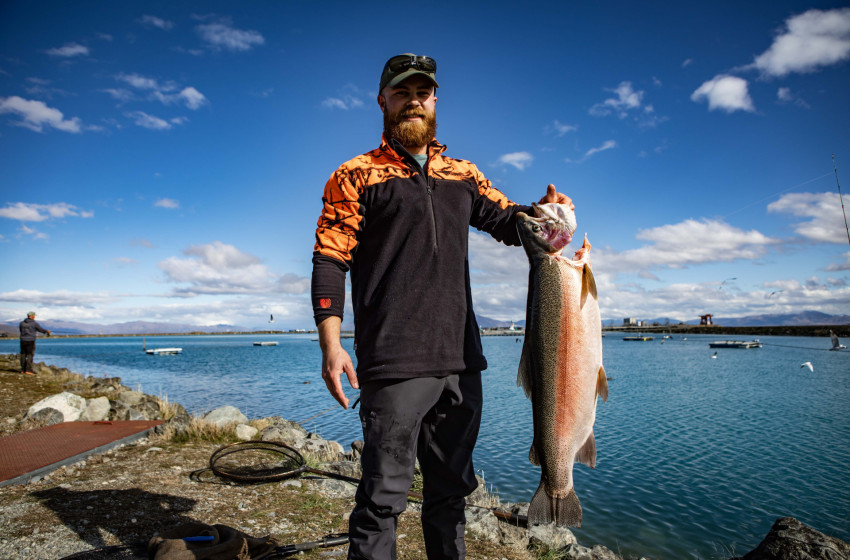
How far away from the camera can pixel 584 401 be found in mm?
2713

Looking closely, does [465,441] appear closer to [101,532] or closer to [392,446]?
[392,446]

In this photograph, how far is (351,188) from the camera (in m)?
2.74

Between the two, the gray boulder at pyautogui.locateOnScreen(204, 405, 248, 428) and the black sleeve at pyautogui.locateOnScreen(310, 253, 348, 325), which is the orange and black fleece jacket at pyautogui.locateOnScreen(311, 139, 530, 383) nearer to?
the black sleeve at pyautogui.locateOnScreen(310, 253, 348, 325)

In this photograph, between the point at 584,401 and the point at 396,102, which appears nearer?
the point at 584,401

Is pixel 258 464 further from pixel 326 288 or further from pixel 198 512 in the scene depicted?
pixel 326 288

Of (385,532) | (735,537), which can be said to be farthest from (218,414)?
(735,537)

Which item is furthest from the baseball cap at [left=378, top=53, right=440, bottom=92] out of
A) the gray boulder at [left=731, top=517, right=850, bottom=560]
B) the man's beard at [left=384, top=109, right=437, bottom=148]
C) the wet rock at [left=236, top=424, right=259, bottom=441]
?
the wet rock at [left=236, top=424, right=259, bottom=441]

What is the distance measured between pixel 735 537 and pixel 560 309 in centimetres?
944

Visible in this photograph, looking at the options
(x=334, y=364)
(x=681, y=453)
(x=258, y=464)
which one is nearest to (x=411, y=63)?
(x=334, y=364)

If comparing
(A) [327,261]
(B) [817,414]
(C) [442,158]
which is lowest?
(B) [817,414]

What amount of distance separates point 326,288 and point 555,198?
5.20 feet

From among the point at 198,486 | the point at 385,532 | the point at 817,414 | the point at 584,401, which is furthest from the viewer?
the point at 817,414

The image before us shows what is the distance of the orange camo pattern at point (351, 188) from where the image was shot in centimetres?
268

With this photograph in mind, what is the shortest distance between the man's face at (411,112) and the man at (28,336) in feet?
74.7
